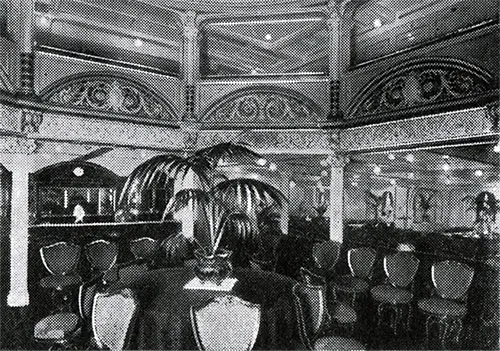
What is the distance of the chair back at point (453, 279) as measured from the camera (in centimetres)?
405

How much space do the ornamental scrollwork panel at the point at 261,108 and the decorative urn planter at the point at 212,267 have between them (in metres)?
3.73

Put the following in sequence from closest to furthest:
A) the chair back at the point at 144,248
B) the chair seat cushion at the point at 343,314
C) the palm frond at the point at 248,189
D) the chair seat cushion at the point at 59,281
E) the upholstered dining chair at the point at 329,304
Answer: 1. the upholstered dining chair at the point at 329,304
2. the palm frond at the point at 248,189
3. the chair seat cushion at the point at 343,314
4. the chair seat cushion at the point at 59,281
5. the chair back at the point at 144,248

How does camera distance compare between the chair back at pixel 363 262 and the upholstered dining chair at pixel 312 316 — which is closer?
the upholstered dining chair at pixel 312 316

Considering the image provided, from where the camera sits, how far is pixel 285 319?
3.15 meters

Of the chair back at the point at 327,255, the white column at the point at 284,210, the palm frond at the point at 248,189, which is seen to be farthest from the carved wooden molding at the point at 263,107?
the palm frond at the point at 248,189

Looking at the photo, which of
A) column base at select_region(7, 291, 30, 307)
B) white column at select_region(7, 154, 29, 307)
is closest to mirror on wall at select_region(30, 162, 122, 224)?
white column at select_region(7, 154, 29, 307)

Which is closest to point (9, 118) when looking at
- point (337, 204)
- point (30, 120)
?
point (30, 120)

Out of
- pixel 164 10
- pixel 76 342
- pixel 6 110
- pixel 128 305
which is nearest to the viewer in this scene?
pixel 128 305

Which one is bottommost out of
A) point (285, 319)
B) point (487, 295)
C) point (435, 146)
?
point (487, 295)

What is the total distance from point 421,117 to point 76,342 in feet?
16.3

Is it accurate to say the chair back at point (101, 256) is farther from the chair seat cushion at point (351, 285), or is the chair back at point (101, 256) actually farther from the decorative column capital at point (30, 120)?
the chair seat cushion at point (351, 285)

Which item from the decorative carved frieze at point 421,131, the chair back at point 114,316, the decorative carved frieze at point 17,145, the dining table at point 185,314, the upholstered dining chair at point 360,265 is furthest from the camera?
the decorative carved frieze at point 17,145

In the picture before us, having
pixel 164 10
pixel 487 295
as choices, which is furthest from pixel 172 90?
pixel 487 295

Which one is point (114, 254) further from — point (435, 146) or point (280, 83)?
point (435, 146)
